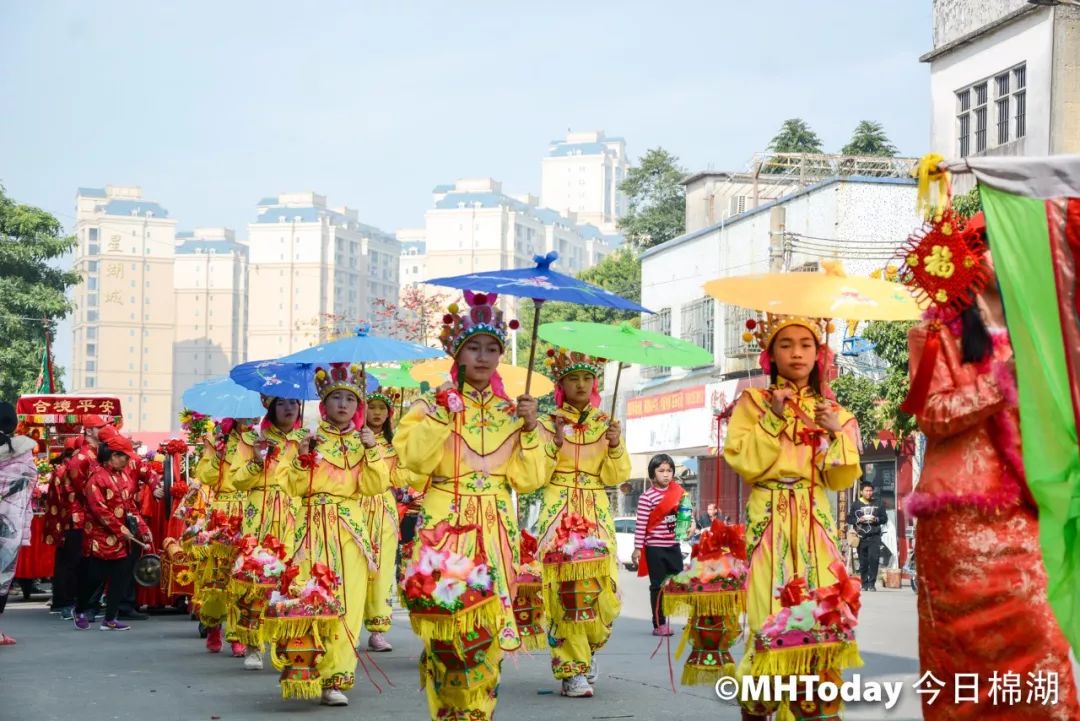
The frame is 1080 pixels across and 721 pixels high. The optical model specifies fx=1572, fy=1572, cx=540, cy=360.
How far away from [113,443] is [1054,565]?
11.6m

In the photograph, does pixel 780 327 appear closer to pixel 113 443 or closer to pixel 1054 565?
pixel 1054 565

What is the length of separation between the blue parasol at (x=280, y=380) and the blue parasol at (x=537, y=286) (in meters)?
3.62

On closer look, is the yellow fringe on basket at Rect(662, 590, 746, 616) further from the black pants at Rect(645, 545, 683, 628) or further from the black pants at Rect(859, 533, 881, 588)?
the black pants at Rect(859, 533, 881, 588)

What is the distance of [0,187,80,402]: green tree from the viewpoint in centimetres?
3678

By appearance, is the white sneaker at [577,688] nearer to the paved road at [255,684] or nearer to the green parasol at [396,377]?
the paved road at [255,684]

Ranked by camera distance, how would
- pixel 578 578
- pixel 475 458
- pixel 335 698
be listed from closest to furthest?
pixel 475 458
pixel 335 698
pixel 578 578

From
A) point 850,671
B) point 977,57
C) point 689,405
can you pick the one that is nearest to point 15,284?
point 689,405

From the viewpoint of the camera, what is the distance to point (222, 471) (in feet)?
41.2

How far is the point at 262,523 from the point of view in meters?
11.7

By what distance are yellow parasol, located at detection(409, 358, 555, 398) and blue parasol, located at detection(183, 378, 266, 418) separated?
1363 mm

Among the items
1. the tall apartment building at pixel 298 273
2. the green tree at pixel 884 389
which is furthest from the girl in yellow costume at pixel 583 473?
the tall apartment building at pixel 298 273

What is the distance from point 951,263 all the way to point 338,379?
504 cm

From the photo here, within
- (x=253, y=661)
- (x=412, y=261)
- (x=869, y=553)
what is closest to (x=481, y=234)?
(x=412, y=261)

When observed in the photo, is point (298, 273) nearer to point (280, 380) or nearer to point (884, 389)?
point (884, 389)
